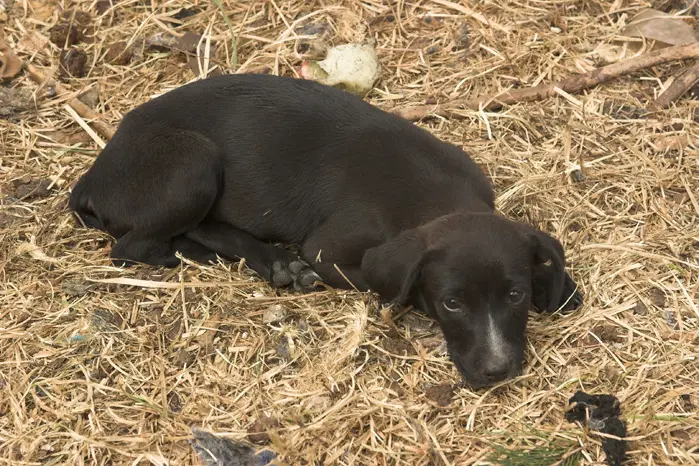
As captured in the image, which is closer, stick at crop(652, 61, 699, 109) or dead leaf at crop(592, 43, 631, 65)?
stick at crop(652, 61, 699, 109)

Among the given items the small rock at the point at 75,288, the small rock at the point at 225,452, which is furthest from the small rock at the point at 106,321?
the small rock at the point at 225,452

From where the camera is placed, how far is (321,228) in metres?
5.12

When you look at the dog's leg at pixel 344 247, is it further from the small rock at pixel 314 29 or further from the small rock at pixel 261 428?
the small rock at pixel 314 29

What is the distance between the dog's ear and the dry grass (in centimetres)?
31

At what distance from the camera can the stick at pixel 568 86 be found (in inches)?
248

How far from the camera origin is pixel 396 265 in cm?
432

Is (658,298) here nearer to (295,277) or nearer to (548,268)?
(548,268)

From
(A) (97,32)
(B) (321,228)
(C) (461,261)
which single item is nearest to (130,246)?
(B) (321,228)

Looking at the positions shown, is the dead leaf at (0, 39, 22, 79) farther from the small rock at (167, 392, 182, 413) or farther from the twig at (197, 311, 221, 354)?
the small rock at (167, 392, 182, 413)

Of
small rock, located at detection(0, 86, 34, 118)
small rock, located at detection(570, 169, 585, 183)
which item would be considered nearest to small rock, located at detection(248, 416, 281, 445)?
small rock, located at detection(570, 169, 585, 183)

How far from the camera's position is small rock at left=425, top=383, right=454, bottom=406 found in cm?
432

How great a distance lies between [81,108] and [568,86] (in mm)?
3584

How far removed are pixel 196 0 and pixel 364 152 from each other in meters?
2.99

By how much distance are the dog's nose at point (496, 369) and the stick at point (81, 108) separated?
3.46m
